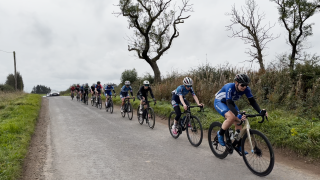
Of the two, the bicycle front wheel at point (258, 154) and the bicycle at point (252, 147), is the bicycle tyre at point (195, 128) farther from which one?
the bicycle front wheel at point (258, 154)

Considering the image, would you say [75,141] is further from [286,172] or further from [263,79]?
[263,79]

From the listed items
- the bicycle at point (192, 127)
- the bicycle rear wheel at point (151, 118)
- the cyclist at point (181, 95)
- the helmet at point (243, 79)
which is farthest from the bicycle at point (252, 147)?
the bicycle rear wheel at point (151, 118)

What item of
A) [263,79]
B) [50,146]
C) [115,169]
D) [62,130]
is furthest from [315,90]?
[62,130]

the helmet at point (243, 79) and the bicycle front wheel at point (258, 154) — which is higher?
the helmet at point (243, 79)

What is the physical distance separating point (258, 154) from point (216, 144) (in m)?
1.24

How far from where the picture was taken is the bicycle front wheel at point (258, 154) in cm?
392

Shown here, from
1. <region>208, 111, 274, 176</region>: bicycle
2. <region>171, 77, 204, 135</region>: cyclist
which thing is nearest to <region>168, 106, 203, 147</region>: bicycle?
<region>171, 77, 204, 135</region>: cyclist

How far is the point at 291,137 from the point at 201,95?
20.6 ft

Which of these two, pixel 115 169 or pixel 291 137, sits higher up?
pixel 291 137

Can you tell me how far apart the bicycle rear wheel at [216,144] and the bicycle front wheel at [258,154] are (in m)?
0.68

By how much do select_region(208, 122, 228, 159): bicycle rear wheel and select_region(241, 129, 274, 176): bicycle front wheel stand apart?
27.0 inches

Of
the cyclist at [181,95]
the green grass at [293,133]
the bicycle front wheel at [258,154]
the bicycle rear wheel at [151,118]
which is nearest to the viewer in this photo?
the bicycle front wheel at [258,154]

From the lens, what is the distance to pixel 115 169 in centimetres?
459

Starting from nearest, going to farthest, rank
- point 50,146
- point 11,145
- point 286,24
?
point 11,145 < point 50,146 < point 286,24
